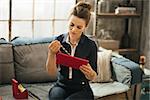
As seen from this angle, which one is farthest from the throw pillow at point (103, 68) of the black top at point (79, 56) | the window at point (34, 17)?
the window at point (34, 17)

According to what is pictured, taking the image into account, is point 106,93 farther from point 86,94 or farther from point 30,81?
point 30,81

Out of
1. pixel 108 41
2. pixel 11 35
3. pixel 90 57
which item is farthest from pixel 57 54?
pixel 108 41

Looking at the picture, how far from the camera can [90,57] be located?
236cm

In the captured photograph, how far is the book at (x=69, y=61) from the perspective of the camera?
2.10m

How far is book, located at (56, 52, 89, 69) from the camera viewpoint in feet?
6.90

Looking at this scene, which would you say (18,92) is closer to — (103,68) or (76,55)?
(76,55)

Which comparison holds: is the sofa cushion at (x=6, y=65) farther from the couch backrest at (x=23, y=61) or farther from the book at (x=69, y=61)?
the book at (x=69, y=61)

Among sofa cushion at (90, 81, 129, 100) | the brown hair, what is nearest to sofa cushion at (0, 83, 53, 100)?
sofa cushion at (90, 81, 129, 100)

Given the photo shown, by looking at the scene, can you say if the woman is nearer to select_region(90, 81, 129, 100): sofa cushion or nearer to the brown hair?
the brown hair

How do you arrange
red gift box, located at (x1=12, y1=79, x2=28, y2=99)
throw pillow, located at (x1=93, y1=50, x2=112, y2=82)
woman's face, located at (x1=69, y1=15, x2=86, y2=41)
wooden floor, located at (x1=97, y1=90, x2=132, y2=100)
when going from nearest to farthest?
woman's face, located at (x1=69, y1=15, x2=86, y2=41), red gift box, located at (x1=12, y1=79, x2=28, y2=99), wooden floor, located at (x1=97, y1=90, x2=132, y2=100), throw pillow, located at (x1=93, y1=50, x2=112, y2=82)

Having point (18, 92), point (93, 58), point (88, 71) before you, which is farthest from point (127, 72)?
point (18, 92)

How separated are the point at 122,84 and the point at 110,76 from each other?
0.53 feet

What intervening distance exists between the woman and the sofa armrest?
0.70 m

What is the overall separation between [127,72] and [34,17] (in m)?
1.31
